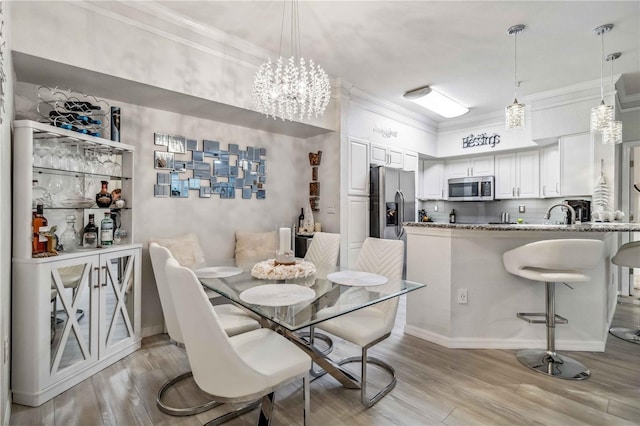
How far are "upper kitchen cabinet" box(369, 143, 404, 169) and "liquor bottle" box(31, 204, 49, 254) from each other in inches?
139

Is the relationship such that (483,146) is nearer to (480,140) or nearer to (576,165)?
(480,140)

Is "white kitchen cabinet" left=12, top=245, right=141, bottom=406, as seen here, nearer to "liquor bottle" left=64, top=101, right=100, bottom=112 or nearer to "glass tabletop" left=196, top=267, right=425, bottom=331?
"glass tabletop" left=196, top=267, right=425, bottom=331

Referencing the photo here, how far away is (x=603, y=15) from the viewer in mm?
2586

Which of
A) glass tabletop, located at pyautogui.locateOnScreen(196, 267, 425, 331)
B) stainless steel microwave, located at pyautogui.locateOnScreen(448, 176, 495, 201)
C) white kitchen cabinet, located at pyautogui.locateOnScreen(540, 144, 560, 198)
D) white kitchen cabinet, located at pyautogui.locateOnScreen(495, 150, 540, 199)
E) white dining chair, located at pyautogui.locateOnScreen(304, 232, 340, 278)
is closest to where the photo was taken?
glass tabletop, located at pyautogui.locateOnScreen(196, 267, 425, 331)

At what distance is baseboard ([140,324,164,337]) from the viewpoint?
293 centimetres

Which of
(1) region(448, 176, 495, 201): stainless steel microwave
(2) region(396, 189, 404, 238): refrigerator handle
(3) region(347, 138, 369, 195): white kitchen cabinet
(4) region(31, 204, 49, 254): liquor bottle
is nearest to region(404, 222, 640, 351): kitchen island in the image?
(3) region(347, 138, 369, 195): white kitchen cabinet

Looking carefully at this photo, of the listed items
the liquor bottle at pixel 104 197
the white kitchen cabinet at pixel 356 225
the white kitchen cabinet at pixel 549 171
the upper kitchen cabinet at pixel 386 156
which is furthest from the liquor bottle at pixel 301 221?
the white kitchen cabinet at pixel 549 171

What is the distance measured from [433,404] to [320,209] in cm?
265

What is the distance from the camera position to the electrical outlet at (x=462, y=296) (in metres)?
2.73

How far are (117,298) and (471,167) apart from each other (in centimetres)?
566

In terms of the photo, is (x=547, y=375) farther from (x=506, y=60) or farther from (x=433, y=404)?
(x=506, y=60)

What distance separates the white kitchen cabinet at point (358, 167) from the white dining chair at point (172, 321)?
2.34m

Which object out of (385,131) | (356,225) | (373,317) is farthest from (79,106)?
(385,131)

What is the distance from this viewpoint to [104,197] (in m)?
2.56
